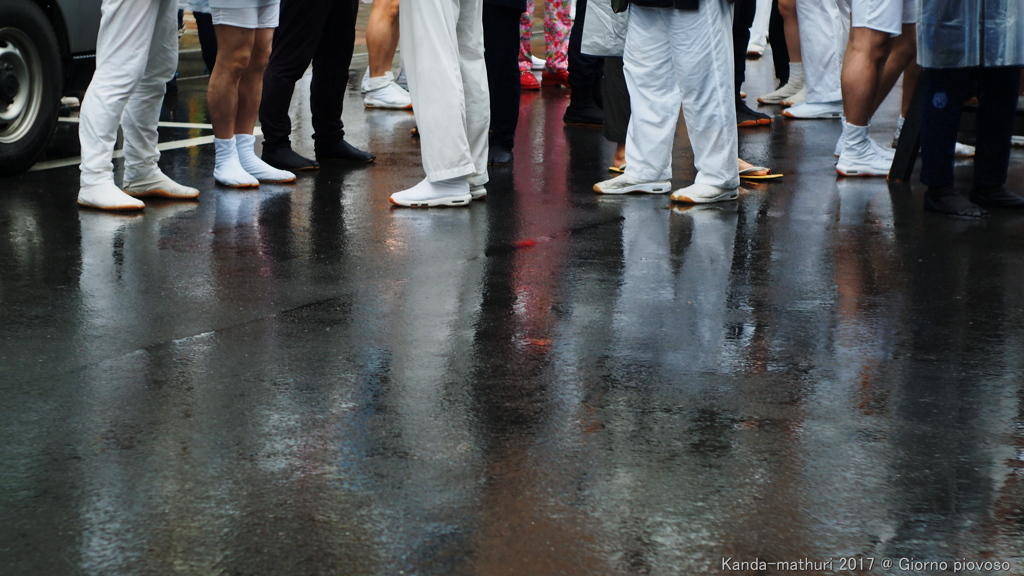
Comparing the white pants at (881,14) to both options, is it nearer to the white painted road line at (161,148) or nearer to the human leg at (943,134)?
the human leg at (943,134)

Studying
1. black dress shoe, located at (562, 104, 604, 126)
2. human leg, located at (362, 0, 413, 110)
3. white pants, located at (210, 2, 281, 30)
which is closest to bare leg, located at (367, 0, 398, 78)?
human leg, located at (362, 0, 413, 110)

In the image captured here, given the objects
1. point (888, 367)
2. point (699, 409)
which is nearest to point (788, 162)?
point (888, 367)

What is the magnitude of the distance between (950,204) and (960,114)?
393mm

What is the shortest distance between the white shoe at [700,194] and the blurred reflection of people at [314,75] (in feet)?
6.20

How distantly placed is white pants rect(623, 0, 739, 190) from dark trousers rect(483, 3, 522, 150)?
36.5 inches

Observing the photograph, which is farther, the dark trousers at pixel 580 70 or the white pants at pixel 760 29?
the white pants at pixel 760 29

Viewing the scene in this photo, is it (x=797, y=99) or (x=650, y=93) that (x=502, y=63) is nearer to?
(x=650, y=93)

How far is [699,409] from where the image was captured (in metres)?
3.31

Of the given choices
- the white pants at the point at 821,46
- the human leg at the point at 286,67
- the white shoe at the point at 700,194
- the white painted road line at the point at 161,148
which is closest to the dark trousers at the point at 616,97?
the white shoe at the point at 700,194

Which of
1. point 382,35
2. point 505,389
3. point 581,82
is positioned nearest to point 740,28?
point 581,82

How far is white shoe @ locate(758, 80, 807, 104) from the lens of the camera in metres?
9.83

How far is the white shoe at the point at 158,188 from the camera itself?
600cm

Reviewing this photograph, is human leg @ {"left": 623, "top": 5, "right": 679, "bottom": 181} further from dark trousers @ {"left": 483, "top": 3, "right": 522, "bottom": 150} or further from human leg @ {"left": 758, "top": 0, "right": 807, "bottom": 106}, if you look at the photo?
human leg @ {"left": 758, "top": 0, "right": 807, "bottom": 106}

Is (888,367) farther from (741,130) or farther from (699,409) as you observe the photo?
(741,130)
